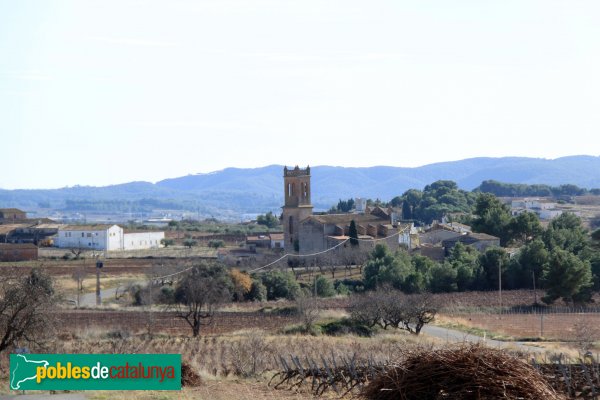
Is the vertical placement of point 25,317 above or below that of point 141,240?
above

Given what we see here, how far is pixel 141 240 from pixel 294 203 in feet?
84.3

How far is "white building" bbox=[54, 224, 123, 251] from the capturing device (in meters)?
83.5

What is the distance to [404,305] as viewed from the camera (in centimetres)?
3625

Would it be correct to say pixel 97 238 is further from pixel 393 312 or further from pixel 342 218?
pixel 393 312

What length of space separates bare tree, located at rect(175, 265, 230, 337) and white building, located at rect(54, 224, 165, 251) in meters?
43.2

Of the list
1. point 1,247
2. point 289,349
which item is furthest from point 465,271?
point 1,247

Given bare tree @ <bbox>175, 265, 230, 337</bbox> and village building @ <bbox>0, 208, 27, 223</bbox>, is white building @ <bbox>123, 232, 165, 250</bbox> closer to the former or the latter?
village building @ <bbox>0, 208, 27, 223</bbox>

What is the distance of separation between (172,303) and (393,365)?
99.0ft

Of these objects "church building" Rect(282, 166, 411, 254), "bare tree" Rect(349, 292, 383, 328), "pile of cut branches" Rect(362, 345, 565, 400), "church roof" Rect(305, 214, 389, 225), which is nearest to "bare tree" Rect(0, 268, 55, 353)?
"pile of cut branches" Rect(362, 345, 565, 400)

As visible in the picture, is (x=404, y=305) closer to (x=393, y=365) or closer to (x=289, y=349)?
(x=289, y=349)

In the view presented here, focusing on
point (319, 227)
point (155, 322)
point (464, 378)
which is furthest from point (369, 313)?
point (319, 227)

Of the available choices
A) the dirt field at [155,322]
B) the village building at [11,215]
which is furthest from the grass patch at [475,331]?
the village building at [11,215]

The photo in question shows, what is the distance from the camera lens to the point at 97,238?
83.8 m

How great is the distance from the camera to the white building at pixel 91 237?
274ft
